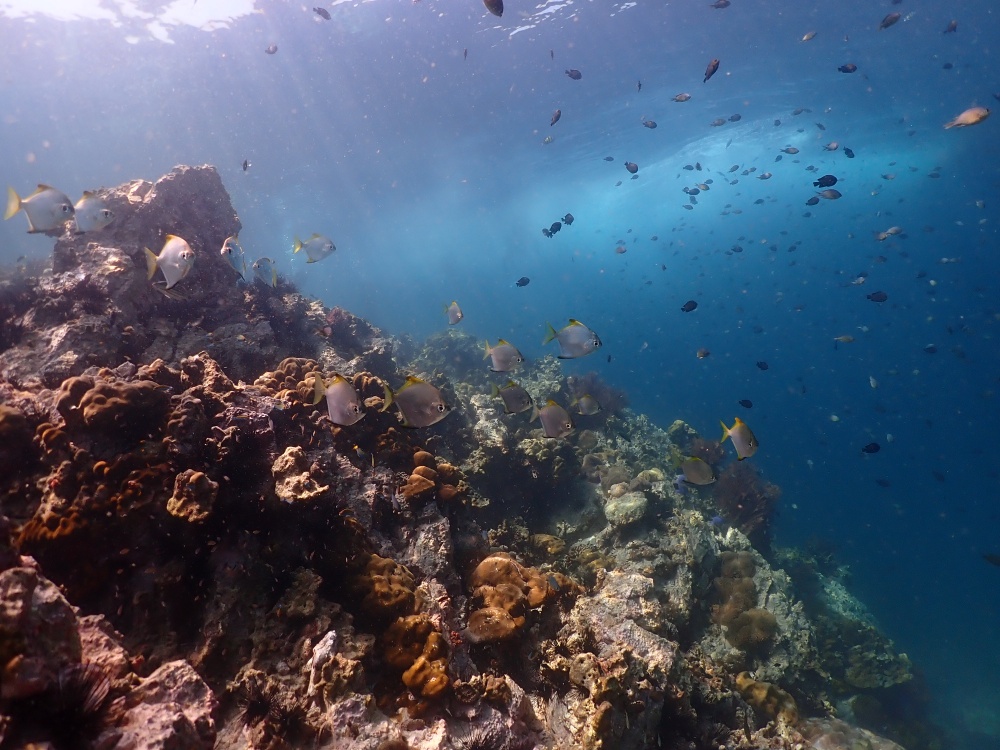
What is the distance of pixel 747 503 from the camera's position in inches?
485

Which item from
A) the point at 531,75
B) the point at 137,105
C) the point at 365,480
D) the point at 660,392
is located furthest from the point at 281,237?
the point at 365,480

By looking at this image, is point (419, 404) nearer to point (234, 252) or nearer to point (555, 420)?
point (555, 420)

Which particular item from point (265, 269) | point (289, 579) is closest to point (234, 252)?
point (265, 269)

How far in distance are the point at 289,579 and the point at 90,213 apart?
19.7 feet

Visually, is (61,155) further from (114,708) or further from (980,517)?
(980,517)

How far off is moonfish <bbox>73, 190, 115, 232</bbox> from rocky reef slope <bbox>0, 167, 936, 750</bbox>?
0.98 metres

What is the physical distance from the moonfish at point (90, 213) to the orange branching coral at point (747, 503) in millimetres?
14335

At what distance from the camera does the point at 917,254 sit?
98688 millimetres

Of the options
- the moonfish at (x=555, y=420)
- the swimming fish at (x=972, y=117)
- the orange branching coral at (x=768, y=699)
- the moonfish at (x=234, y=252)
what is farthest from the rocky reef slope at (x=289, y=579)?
Answer: the swimming fish at (x=972, y=117)

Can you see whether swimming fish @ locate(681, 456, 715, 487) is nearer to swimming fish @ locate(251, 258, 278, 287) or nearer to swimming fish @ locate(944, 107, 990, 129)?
swimming fish @ locate(251, 258, 278, 287)

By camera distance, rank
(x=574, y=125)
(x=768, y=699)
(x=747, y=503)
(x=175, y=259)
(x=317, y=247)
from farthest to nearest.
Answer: (x=574, y=125), (x=747, y=503), (x=317, y=247), (x=768, y=699), (x=175, y=259)

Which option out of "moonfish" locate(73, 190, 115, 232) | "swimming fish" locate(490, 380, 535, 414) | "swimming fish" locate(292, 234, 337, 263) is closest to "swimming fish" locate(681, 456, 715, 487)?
"swimming fish" locate(490, 380, 535, 414)

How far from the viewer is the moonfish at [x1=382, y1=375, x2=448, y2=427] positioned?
13.3 feet

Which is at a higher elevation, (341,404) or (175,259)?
(175,259)
